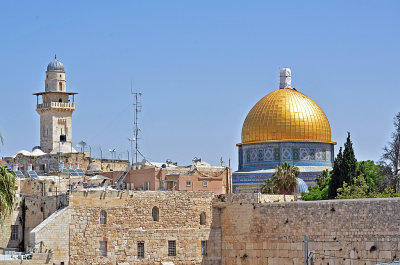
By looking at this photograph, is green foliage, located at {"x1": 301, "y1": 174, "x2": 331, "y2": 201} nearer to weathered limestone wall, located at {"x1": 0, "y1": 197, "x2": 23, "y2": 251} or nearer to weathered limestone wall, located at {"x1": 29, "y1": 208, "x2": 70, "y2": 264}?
weathered limestone wall, located at {"x1": 29, "y1": 208, "x2": 70, "y2": 264}

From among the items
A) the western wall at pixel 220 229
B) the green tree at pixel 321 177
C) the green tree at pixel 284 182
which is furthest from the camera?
the green tree at pixel 321 177

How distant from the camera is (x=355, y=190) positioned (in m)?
41.4

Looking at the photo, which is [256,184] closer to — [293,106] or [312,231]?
[293,106]

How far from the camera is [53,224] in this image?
36.8m

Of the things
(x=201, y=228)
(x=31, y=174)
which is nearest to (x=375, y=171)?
(x=201, y=228)

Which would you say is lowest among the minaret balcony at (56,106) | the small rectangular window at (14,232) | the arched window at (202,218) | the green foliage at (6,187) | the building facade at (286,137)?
the small rectangular window at (14,232)

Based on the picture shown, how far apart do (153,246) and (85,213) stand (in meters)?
3.10

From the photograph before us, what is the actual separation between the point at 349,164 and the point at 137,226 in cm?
1130

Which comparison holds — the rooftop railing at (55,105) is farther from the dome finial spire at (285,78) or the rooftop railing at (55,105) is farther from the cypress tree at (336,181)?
the cypress tree at (336,181)

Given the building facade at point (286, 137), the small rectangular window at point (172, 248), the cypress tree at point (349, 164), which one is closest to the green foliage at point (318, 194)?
the cypress tree at point (349, 164)

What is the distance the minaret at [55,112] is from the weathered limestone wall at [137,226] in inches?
1093

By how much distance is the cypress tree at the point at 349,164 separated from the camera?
144 feet

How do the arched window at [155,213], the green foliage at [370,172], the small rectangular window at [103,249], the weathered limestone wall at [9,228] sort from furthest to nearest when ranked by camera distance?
the green foliage at [370,172] → the weathered limestone wall at [9,228] → the arched window at [155,213] → the small rectangular window at [103,249]

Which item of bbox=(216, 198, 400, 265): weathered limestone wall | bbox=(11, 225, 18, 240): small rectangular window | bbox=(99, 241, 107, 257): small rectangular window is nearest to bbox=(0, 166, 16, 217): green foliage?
bbox=(99, 241, 107, 257): small rectangular window
